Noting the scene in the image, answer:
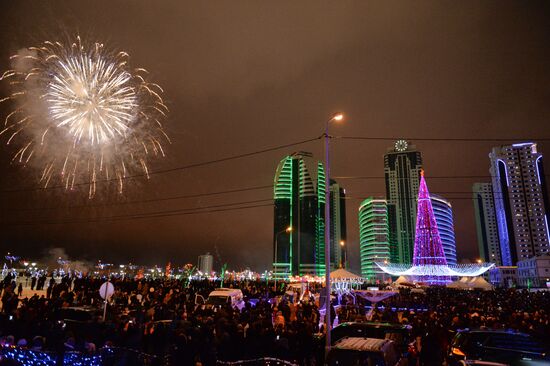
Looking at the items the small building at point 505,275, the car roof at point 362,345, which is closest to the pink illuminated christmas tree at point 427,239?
the car roof at point 362,345

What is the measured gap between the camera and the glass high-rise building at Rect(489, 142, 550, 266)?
162 meters

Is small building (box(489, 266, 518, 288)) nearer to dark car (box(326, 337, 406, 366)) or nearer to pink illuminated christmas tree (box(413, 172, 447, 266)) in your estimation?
pink illuminated christmas tree (box(413, 172, 447, 266))

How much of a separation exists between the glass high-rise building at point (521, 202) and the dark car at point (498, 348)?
17139 cm

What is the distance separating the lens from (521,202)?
543 feet

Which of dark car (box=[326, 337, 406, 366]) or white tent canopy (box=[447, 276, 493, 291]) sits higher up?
white tent canopy (box=[447, 276, 493, 291])

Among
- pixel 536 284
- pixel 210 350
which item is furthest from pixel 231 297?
pixel 536 284

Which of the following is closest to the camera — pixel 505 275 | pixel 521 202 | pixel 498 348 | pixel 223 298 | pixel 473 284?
pixel 498 348

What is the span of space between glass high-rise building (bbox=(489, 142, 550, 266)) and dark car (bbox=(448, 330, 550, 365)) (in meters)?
171

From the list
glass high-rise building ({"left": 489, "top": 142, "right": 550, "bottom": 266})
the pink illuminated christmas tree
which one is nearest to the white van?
the pink illuminated christmas tree

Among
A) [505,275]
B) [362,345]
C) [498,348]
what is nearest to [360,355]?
[362,345]

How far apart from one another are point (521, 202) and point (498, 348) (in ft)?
606

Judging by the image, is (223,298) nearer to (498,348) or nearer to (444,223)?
(498,348)

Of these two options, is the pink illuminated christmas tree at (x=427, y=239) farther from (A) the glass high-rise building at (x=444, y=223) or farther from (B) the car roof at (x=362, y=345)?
(A) the glass high-rise building at (x=444, y=223)

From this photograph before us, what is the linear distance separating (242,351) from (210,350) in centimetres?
180
